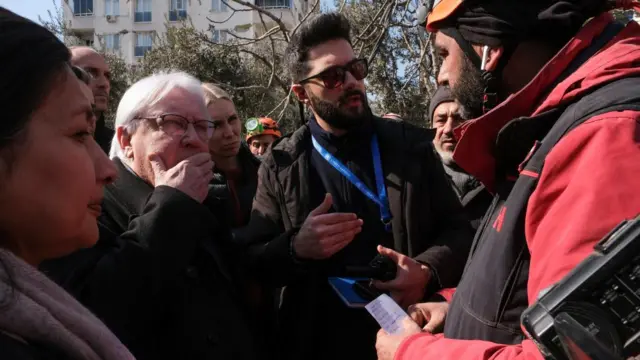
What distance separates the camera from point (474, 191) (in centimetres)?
387

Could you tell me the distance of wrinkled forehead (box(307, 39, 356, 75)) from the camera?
130 inches

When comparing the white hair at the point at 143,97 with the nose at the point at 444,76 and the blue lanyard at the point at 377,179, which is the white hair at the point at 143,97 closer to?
the blue lanyard at the point at 377,179

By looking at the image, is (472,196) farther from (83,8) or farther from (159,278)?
(83,8)

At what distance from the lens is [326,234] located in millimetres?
2633

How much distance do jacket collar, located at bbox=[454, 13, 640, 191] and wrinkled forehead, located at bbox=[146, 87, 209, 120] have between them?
1313 millimetres

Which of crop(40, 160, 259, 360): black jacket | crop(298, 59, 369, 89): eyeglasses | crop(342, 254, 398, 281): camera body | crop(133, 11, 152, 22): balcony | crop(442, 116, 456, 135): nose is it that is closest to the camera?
crop(40, 160, 259, 360): black jacket

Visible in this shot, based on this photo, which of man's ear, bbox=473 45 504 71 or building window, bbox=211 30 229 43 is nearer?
man's ear, bbox=473 45 504 71

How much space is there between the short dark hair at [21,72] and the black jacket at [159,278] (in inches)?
37.4

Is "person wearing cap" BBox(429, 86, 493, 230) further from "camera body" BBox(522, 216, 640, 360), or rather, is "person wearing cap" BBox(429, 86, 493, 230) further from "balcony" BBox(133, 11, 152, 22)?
"balcony" BBox(133, 11, 152, 22)

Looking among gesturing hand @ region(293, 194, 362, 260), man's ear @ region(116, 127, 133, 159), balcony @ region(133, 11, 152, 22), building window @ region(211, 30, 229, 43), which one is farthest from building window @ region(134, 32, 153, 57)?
gesturing hand @ region(293, 194, 362, 260)

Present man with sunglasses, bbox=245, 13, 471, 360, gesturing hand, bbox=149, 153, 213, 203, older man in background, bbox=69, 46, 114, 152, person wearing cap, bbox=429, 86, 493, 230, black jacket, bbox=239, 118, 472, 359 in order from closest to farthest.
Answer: gesturing hand, bbox=149, 153, 213, 203 < man with sunglasses, bbox=245, 13, 471, 360 < black jacket, bbox=239, 118, 472, 359 < person wearing cap, bbox=429, 86, 493, 230 < older man in background, bbox=69, 46, 114, 152

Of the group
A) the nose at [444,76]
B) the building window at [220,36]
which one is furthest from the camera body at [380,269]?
the building window at [220,36]

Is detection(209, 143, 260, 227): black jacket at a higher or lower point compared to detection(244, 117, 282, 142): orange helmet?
higher

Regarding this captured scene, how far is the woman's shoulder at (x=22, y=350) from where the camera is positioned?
3.36 ft
